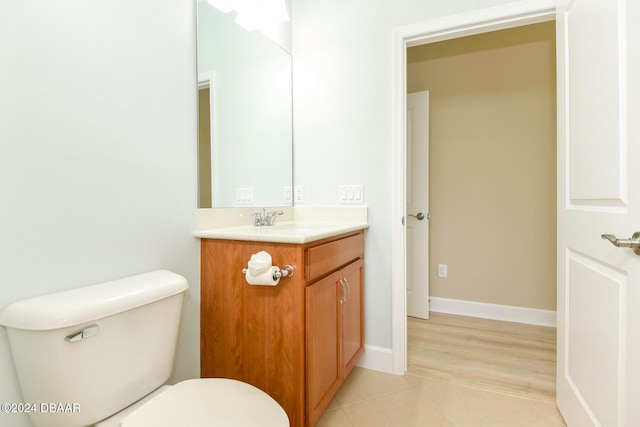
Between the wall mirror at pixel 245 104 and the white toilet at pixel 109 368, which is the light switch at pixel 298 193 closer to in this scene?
the wall mirror at pixel 245 104

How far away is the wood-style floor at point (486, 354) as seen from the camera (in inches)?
69.9

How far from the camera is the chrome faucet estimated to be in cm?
177

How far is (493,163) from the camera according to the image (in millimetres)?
2699

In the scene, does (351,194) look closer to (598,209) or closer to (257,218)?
(257,218)

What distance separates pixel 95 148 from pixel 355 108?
1.35 metres

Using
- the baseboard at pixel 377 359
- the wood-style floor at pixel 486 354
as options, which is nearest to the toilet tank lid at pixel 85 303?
the baseboard at pixel 377 359

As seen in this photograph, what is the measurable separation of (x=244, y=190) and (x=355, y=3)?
128 cm

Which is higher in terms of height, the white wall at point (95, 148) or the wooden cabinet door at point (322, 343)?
the white wall at point (95, 148)

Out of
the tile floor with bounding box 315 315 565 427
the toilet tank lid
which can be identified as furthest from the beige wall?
the toilet tank lid

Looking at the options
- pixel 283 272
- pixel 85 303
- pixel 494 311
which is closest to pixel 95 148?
pixel 85 303

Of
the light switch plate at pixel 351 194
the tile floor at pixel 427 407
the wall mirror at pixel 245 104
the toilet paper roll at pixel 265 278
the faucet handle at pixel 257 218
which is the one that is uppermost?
the wall mirror at pixel 245 104

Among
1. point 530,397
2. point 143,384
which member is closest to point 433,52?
point 530,397

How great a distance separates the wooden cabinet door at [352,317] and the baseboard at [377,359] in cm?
7

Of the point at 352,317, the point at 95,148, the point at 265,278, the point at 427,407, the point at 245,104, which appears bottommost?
the point at 427,407
